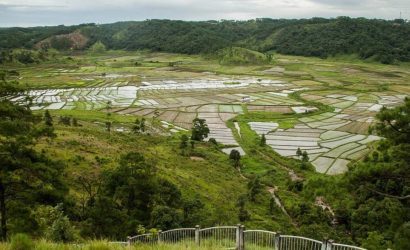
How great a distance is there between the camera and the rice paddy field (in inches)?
2285

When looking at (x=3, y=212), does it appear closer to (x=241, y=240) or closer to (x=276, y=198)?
(x=241, y=240)

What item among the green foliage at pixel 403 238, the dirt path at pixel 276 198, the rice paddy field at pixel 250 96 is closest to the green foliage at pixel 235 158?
the dirt path at pixel 276 198

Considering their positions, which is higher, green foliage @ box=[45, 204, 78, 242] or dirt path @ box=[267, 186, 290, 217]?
green foliage @ box=[45, 204, 78, 242]

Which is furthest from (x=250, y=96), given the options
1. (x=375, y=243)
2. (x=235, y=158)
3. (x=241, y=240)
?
(x=241, y=240)

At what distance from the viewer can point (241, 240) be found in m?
10.2

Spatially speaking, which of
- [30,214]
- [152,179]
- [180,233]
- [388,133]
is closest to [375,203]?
[388,133]

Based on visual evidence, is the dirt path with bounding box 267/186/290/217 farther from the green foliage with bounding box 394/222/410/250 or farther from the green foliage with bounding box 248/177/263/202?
the green foliage with bounding box 394/222/410/250

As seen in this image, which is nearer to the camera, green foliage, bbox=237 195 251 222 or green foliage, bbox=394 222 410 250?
green foliage, bbox=394 222 410 250

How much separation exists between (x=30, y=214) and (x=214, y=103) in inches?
2758

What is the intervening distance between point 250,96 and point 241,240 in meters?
81.7

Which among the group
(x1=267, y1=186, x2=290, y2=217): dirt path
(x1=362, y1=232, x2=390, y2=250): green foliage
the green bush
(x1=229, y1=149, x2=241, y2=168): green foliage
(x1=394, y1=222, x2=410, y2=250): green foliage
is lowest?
(x1=267, y1=186, x2=290, y2=217): dirt path

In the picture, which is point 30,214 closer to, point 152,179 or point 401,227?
point 152,179

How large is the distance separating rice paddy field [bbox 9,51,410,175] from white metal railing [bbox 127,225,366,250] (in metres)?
33.4

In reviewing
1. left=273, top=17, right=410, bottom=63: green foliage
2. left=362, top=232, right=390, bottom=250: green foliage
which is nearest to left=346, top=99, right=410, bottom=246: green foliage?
left=362, top=232, right=390, bottom=250: green foliage
